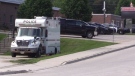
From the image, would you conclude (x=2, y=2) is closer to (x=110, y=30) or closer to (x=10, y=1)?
(x=10, y=1)

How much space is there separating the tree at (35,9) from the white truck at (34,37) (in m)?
25.4

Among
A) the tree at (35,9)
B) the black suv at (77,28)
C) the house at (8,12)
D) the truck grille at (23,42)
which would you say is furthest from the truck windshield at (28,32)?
the house at (8,12)

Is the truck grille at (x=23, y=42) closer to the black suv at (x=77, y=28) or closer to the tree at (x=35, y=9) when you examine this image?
the black suv at (x=77, y=28)

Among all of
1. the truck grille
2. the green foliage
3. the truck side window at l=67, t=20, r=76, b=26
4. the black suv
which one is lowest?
the truck grille

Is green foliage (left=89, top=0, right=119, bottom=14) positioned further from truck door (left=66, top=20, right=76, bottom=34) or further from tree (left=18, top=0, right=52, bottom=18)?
truck door (left=66, top=20, right=76, bottom=34)

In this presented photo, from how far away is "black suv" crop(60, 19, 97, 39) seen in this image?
4638 cm

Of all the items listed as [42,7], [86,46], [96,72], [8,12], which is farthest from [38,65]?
[8,12]

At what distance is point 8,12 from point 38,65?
41186mm

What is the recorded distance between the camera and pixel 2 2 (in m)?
60.9

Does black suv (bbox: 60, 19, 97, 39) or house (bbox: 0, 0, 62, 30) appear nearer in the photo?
black suv (bbox: 60, 19, 97, 39)

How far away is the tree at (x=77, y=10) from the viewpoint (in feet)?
207

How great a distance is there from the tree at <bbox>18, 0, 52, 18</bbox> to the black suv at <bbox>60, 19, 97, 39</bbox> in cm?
1199

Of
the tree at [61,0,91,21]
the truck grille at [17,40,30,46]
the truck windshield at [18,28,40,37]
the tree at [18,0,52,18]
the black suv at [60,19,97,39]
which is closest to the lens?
the truck grille at [17,40,30,46]

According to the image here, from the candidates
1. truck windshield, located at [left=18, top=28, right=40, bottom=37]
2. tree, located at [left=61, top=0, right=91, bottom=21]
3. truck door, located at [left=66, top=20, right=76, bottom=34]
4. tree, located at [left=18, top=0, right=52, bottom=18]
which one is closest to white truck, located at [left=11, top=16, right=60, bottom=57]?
truck windshield, located at [left=18, top=28, right=40, bottom=37]
